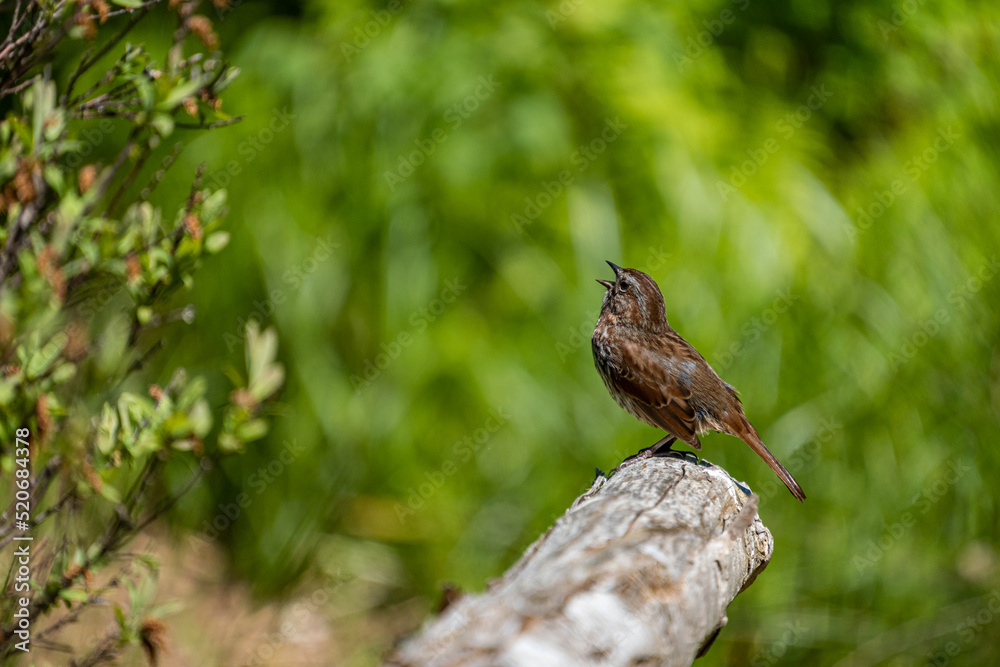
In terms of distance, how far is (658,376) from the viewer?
3.72 m

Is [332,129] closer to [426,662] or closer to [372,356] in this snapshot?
[372,356]

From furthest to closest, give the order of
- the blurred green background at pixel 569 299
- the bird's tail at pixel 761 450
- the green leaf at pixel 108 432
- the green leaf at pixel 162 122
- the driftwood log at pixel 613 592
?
1. the blurred green background at pixel 569 299
2. the bird's tail at pixel 761 450
3. the green leaf at pixel 162 122
4. the green leaf at pixel 108 432
5. the driftwood log at pixel 613 592

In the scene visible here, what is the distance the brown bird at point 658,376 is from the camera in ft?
11.8

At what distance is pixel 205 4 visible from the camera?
19.3 ft

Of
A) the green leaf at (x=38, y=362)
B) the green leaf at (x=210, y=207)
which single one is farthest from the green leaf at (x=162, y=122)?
the green leaf at (x=38, y=362)

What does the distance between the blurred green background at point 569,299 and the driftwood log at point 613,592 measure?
2835 mm

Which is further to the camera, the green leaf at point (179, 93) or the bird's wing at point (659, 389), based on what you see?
the bird's wing at point (659, 389)

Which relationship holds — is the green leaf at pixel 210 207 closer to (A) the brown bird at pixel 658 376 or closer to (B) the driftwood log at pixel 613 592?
(B) the driftwood log at pixel 613 592

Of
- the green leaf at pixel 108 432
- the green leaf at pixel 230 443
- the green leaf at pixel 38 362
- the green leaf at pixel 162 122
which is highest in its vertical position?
the green leaf at pixel 162 122

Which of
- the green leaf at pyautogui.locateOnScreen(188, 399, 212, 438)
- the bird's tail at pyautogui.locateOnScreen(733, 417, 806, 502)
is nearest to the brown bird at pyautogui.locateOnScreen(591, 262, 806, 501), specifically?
the bird's tail at pyautogui.locateOnScreen(733, 417, 806, 502)

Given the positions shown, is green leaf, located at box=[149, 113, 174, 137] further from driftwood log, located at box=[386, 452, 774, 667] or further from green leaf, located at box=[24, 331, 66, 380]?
driftwood log, located at box=[386, 452, 774, 667]

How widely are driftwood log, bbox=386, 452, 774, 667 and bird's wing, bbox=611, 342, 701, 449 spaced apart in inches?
45.1

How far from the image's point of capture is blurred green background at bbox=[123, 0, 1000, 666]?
5.12 meters

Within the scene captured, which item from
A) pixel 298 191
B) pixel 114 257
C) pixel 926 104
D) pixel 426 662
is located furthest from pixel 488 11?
pixel 426 662
